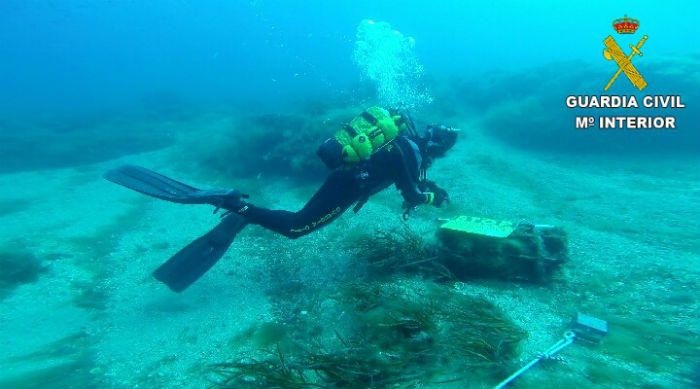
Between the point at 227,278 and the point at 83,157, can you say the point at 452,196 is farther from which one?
the point at 83,157

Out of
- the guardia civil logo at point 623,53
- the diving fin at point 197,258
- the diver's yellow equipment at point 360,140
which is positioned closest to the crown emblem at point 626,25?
the guardia civil logo at point 623,53

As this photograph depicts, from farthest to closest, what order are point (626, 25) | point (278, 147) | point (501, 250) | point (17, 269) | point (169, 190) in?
point (278, 147) < point (626, 25) < point (17, 269) < point (169, 190) < point (501, 250)

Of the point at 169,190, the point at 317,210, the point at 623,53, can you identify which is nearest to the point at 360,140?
the point at 317,210

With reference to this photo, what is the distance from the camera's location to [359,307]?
4691 mm

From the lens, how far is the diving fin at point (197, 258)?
551cm

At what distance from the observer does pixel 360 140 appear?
4.88 meters

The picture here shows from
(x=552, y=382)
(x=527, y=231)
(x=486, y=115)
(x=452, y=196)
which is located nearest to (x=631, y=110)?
(x=486, y=115)

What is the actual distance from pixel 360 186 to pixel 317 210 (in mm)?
765

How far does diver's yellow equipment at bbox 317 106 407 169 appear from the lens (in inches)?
193

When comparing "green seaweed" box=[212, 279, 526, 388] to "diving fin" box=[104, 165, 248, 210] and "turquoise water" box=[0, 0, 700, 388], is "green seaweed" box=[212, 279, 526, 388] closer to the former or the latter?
"turquoise water" box=[0, 0, 700, 388]

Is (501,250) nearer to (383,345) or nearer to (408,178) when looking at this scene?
(408,178)

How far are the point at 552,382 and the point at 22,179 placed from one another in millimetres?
16379

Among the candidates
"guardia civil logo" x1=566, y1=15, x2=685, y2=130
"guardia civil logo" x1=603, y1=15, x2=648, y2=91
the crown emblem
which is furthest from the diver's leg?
"guardia civil logo" x1=566, y1=15, x2=685, y2=130

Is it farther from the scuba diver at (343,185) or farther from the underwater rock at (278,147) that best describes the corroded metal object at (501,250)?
the underwater rock at (278,147)
